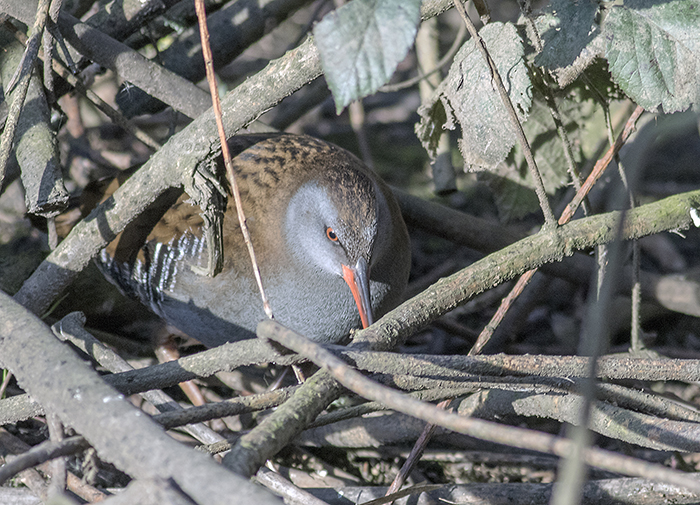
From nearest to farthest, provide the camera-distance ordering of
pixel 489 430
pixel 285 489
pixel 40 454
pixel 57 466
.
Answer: pixel 489 430
pixel 40 454
pixel 57 466
pixel 285 489

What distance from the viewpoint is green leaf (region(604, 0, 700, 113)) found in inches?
78.1

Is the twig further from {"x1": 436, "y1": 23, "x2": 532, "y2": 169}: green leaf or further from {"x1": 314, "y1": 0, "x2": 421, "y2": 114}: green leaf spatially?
{"x1": 314, "y1": 0, "x2": 421, "y2": 114}: green leaf

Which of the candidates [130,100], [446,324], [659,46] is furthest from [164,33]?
[659,46]

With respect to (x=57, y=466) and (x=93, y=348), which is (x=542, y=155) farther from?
(x=57, y=466)

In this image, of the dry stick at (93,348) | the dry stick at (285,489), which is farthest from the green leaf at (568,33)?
the dry stick at (93,348)

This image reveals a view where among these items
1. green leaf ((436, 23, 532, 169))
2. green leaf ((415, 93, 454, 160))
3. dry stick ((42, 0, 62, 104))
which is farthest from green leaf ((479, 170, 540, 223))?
dry stick ((42, 0, 62, 104))

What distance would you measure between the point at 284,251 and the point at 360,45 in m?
1.29

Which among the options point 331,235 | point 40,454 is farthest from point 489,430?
point 331,235

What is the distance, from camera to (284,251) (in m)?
2.66

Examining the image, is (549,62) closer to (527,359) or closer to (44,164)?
(527,359)

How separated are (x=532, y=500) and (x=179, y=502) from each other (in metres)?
1.36

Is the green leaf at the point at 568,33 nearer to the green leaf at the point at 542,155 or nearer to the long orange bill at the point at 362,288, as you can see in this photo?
the green leaf at the point at 542,155

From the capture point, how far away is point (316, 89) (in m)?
4.13

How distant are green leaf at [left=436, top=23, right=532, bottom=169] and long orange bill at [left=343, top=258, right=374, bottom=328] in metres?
0.57
